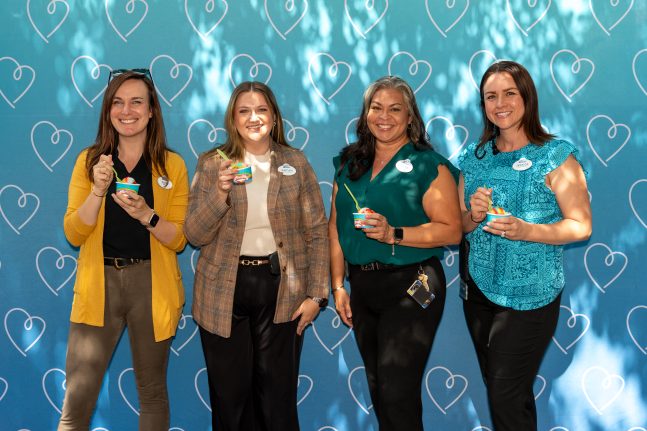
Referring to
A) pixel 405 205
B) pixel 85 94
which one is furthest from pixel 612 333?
pixel 85 94

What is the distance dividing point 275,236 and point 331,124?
3.00 feet

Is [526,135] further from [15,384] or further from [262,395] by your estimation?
[15,384]

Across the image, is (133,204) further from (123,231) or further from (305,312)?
(305,312)

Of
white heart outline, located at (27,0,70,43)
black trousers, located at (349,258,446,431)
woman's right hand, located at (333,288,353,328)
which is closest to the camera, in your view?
black trousers, located at (349,258,446,431)

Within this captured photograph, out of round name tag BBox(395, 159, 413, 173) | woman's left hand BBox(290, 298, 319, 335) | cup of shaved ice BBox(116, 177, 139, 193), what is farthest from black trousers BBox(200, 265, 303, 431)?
round name tag BBox(395, 159, 413, 173)

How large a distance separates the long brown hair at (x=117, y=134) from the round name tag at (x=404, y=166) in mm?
1148

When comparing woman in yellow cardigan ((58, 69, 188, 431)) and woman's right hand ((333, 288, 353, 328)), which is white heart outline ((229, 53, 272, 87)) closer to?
woman in yellow cardigan ((58, 69, 188, 431))

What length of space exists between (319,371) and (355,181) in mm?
1257

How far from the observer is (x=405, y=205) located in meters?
2.98

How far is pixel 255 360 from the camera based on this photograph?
3.06m

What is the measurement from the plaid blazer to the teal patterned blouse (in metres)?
0.82

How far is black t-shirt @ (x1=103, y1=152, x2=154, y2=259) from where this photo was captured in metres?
2.98

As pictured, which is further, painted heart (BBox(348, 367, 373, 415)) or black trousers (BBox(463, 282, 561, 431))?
painted heart (BBox(348, 367, 373, 415))

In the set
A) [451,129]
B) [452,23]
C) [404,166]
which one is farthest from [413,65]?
[404,166]
